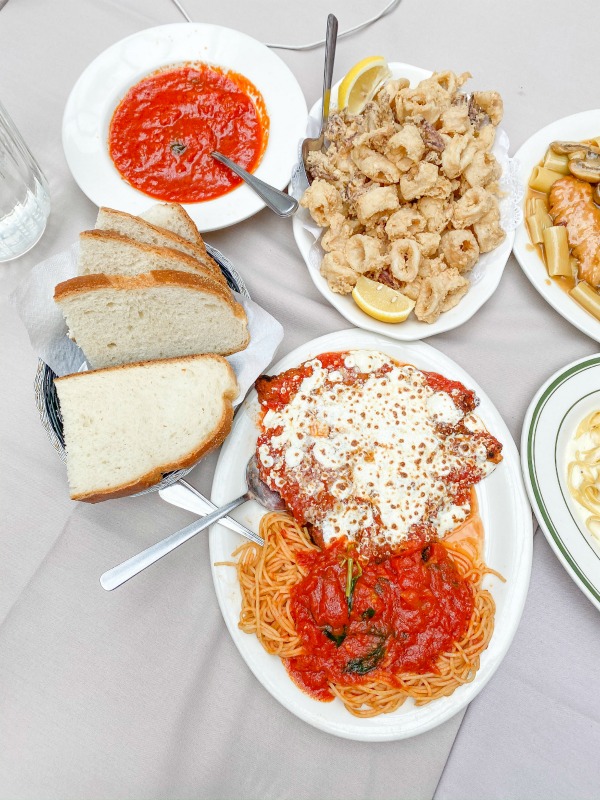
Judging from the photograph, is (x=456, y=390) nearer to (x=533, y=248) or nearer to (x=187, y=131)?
(x=533, y=248)

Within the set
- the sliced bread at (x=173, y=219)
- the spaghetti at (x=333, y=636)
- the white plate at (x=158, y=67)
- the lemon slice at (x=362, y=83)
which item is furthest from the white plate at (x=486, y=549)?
the lemon slice at (x=362, y=83)

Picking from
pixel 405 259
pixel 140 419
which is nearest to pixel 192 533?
pixel 140 419

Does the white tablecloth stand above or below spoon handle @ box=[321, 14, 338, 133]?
below

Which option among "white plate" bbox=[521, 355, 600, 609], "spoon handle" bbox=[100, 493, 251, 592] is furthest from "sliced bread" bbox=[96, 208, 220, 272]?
"white plate" bbox=[521, 355, 600, 609]

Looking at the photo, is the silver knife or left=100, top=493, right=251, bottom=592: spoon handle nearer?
left=100, top=493, right=251, bottom=592: spoon handle

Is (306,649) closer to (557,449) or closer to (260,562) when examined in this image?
(260,562)

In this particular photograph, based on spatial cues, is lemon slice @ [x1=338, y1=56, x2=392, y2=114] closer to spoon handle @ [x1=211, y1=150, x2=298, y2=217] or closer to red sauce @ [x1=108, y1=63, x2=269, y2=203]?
red sauce @ [x1=108, y1=63, x2=269, y2=203]
